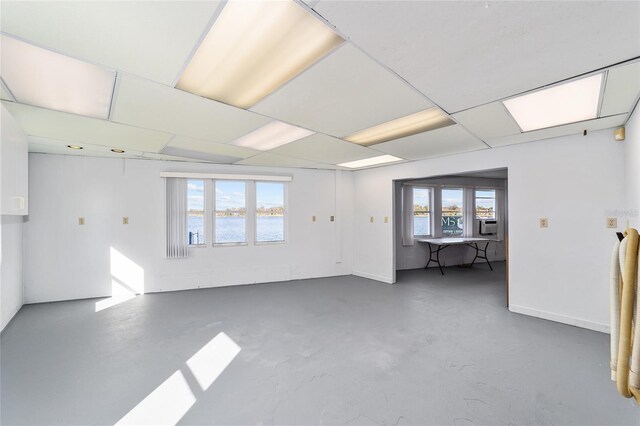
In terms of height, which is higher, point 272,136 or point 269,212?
point 272,136

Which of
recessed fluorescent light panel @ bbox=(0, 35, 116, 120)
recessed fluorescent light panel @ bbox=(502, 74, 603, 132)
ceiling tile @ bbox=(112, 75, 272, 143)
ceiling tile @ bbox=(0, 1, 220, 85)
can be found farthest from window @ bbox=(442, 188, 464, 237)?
recessed fluorescent light panel @ bbox=(0, 35, 116, 120)

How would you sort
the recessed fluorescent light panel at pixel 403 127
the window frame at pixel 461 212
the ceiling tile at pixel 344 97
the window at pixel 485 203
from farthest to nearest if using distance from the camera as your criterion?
the window at pixel 485 203 → the window frame at pixel 461 212 → the recessed fluorescent light panel at pixel 403 127 → the ceiling tile at pixel 344 97

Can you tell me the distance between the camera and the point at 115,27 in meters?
1.46

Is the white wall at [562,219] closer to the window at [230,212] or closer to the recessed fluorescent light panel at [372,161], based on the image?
the recessed fluorescent light panel at [372,161]

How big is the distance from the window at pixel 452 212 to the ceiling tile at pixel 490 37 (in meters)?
5.95

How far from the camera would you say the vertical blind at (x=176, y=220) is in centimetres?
502

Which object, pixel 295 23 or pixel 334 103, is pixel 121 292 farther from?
pixel 295 23

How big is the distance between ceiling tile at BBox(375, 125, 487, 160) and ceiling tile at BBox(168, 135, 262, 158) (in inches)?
79.6

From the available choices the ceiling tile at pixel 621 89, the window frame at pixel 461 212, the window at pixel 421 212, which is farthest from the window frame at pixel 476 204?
the ceiling tile at pixel 621 89

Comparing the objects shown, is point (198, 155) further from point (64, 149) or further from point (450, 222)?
point (450, 222)

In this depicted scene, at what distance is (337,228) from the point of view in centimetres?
636

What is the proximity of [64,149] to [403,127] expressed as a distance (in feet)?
15.8

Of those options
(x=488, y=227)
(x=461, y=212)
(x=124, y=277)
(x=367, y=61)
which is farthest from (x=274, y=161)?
(x=488, y=227)

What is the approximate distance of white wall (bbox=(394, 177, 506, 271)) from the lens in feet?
23.3
